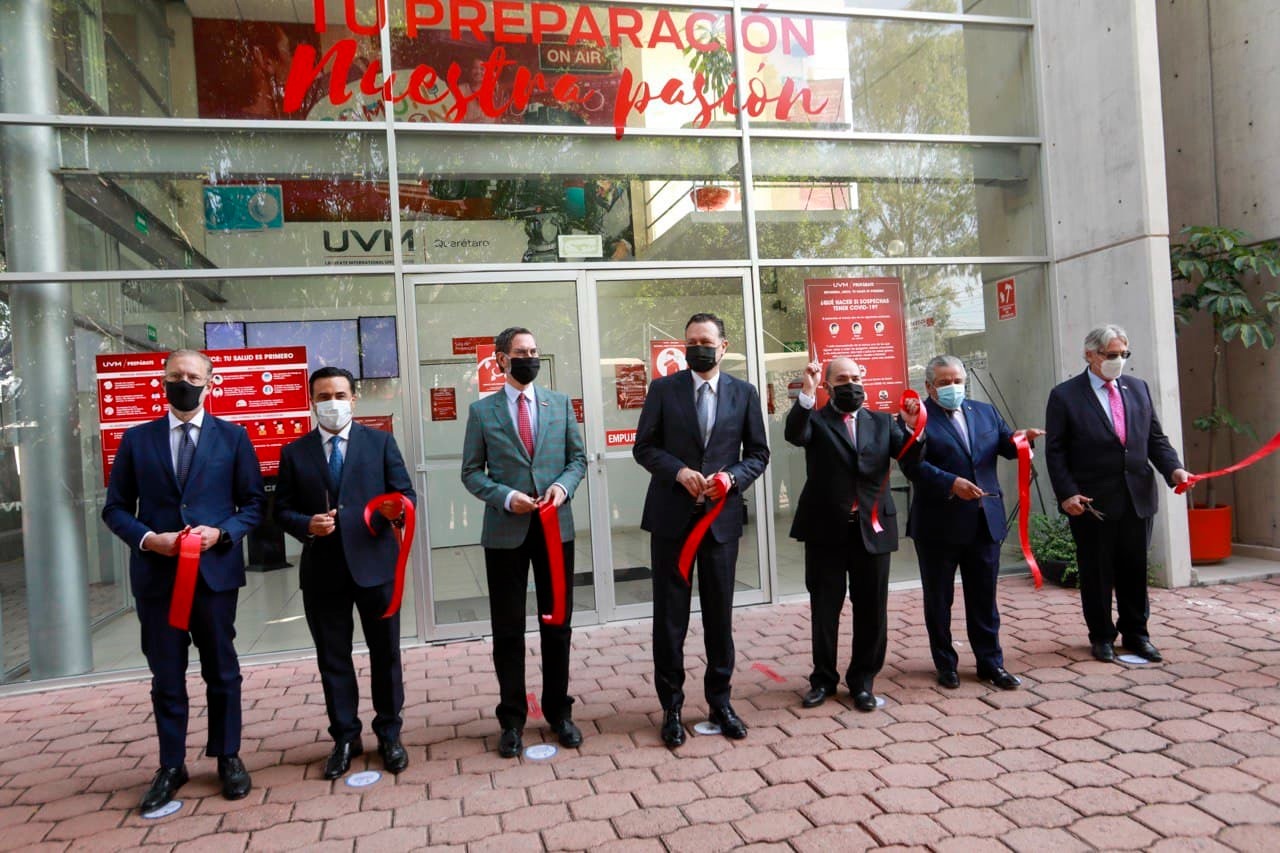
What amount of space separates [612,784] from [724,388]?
178cm

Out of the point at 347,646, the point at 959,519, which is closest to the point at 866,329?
the point at 959,519

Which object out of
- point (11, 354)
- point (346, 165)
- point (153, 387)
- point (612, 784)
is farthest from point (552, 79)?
point (612, 784)

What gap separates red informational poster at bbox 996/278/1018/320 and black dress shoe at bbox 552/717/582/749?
17.6 ft

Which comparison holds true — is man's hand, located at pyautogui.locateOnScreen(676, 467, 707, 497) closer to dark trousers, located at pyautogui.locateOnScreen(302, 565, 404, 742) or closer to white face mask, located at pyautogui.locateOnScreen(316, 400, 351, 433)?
dark trousers, located at pyautogui.locateOnScreen(302, 565, 404, 742)

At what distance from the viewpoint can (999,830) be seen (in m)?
2.81

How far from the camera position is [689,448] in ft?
12.8

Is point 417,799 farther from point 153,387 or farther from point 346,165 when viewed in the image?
point 346,165

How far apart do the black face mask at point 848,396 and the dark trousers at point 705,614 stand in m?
0.82

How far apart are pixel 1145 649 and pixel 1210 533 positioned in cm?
296

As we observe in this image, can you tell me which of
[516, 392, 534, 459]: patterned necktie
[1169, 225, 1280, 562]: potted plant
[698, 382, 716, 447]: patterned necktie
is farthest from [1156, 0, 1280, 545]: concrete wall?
[516, 392, 534, 459]: patterned necktie

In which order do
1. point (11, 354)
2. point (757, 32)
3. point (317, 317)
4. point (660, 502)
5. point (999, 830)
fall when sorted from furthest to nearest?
point (757, 32) < point (317, 317) < point (11, 354) < point (660, 502) < point (999, 830)

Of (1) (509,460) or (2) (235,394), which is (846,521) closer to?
(1) (509,460)

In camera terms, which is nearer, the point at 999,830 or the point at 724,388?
the point at 999,830

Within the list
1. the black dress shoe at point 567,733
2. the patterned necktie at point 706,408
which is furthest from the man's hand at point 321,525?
the patterned necktie at point 706,408
